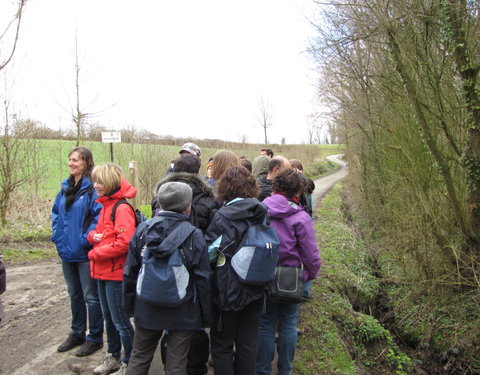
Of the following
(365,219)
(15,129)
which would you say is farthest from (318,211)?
(15,129)

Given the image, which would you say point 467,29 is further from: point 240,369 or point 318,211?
point 318,211

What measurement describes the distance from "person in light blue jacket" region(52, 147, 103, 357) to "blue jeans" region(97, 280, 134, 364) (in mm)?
280

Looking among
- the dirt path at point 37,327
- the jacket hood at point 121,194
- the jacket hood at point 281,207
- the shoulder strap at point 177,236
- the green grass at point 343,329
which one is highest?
the jacket hood at point 121,194

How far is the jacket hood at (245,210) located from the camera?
9.04 ft

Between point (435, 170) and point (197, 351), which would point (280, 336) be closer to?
point (197, 351)

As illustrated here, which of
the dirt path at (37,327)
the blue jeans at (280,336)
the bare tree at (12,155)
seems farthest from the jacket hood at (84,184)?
the bare tree at (12,155)

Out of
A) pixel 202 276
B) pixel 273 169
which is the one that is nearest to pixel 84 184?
pixel 202 276

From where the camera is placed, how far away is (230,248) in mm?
2738

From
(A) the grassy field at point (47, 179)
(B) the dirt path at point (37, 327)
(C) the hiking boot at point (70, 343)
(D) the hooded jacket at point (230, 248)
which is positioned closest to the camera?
(D) the hooded jacket at point (230, 248)

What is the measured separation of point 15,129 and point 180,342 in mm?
9049

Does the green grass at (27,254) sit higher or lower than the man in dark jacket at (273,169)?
lower

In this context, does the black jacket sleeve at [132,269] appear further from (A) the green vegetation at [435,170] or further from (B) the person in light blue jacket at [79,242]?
(A) the green vegetation at [435,170]

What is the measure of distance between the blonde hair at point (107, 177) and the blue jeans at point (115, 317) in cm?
84

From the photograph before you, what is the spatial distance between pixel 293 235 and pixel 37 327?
3.36 m
